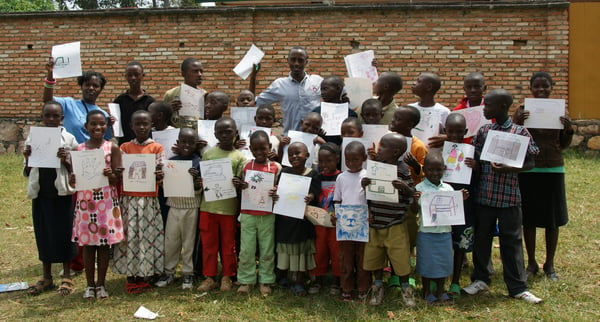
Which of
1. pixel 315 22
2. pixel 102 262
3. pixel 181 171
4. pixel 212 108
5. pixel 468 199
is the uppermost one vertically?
pixel 315 22

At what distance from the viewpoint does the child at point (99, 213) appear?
4.41 meters

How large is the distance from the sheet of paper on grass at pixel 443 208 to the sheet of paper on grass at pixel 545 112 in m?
1.14

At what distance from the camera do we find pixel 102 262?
453 cm

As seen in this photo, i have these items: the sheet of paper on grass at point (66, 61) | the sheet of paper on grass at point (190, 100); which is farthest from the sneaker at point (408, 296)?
the sheet of paper on grass at point (66, 61)

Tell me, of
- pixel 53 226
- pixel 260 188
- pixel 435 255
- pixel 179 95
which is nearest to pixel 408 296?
pixel 435 255

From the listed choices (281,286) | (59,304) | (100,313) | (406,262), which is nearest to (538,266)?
(406,262)

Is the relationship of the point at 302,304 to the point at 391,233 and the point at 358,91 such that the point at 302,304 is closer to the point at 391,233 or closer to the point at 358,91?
the point at 391,233

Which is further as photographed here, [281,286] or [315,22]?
[315,22]

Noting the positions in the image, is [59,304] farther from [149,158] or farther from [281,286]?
[281,286]

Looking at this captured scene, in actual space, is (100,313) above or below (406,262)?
below

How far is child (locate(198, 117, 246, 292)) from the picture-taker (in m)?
4.70

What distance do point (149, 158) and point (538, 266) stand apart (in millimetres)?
3905

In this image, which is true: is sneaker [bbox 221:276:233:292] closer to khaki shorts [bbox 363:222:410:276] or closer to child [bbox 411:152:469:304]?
khaki shorts [bbox 363:222:410:276]

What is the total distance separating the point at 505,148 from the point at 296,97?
2.24 meters
